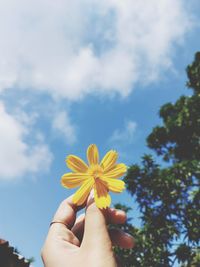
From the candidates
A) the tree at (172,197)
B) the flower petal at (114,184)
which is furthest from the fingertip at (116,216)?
the tree at (172,197)

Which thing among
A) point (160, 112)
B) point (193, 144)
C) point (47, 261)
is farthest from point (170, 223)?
point (47, 261)

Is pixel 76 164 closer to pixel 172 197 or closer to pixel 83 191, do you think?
pixel 83 191

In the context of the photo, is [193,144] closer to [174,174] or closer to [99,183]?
[174,174]

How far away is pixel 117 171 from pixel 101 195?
93mm

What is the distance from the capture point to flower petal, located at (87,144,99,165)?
1.15 m

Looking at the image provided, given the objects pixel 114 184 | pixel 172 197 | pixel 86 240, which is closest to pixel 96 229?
pixel 86 240

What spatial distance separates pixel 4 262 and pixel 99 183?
7.22 meters

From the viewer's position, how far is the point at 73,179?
1160mm

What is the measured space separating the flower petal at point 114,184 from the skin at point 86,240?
85mm

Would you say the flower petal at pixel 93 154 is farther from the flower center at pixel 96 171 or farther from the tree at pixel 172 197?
the tree at pixel 172 197

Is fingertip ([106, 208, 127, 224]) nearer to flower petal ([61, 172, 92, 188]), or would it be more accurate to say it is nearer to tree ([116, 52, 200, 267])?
flower petal ([61, 172, 92, 188])

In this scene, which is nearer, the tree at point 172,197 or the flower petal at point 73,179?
the flower petal at point 73,179

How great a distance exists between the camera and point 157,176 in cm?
1191

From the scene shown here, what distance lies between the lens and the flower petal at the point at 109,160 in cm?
115
